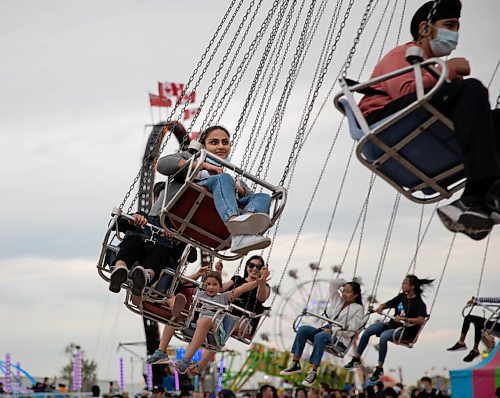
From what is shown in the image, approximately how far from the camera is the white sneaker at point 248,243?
7791 millimetres

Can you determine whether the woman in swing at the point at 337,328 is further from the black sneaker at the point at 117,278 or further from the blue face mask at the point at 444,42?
the blue face mask at the point at 444,42

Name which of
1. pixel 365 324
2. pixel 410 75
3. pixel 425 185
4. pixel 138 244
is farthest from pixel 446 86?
pixel 365 324

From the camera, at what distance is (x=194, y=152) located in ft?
28.5

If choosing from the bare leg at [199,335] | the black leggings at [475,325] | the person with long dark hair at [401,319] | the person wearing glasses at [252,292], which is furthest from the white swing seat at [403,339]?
the bare leg at [199,335]

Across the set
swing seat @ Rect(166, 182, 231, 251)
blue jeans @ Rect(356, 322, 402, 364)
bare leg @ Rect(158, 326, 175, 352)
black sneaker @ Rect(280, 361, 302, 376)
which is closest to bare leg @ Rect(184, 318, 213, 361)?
bare leg @ Rect(158, 326, 175, 352)

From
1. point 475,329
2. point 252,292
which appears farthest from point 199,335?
point 475,329

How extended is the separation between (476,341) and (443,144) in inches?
345

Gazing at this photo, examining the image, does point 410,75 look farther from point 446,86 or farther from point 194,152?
point 194,152

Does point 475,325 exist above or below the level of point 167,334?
above

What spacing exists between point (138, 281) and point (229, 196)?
8.13 feet

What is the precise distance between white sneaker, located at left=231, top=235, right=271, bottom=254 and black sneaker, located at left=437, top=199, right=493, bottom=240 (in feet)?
6.57

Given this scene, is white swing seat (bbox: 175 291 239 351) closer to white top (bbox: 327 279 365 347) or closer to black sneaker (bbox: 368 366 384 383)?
white top (bbox: 327 279 365 347)

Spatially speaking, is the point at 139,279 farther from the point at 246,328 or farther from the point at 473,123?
the point at 473,123

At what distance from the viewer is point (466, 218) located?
5.98 m
